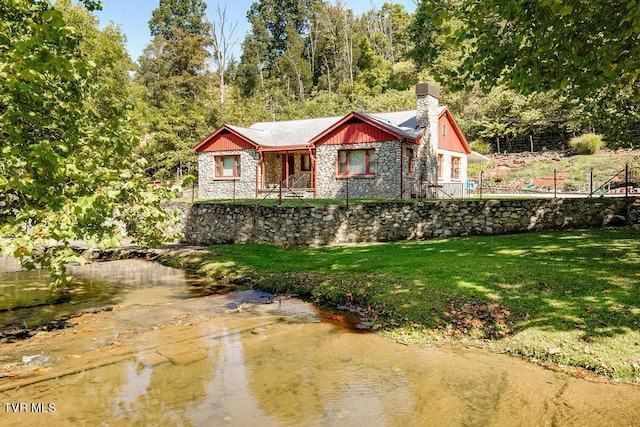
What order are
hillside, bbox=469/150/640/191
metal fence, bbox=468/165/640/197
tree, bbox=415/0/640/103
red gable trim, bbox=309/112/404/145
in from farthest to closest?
hillside, bbox=469/150/640/191, metal fence, bbox=468/165/640/197, red gable trim, bbox=309/112/404/145, tree, bbox=415/0/640/103

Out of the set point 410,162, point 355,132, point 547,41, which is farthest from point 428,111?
point 547,41

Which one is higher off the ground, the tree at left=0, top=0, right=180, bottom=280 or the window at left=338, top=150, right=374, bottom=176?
the window at left=338, top=150, right=374, bottom=176

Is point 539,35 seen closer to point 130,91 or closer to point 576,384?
point 576,384

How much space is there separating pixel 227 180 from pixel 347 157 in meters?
8.43

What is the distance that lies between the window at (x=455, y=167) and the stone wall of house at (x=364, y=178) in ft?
23.9

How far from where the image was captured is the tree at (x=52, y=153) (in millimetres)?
4609

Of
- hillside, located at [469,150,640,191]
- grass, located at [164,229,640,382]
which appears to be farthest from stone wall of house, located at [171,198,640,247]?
hillside, located at [469,150,640,191]

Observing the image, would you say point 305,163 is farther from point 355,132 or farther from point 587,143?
point 587,143

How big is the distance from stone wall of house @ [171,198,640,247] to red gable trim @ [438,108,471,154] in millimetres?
10466

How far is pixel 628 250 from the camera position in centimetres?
1026

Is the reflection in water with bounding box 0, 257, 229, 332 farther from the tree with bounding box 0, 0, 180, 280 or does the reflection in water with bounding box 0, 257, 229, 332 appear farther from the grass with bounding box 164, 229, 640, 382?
the tree with bounding box 0, 0, 180, 280

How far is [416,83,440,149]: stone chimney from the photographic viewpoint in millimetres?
23455

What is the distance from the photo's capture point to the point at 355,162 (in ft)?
77.7

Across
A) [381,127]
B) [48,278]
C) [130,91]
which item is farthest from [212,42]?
[48,278]
